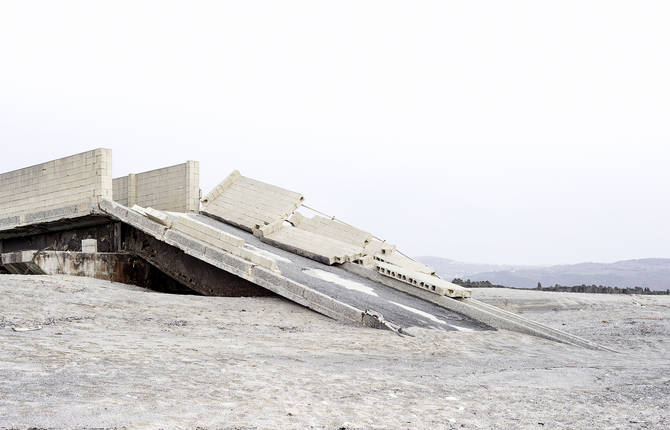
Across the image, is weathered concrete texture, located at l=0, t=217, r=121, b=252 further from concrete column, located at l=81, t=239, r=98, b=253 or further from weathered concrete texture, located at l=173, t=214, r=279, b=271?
weathered concrete texture, located at l=173, t=214, r=279, b=271

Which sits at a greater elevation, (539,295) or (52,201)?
(52,201)

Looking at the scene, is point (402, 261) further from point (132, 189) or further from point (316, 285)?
point (132, 189)

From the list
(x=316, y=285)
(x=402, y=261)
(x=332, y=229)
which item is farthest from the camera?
(x=332, y=229)

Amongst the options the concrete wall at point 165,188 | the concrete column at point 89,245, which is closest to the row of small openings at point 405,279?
the concrete wall at point 165,188

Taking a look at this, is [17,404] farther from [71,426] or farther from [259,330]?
[259,330]

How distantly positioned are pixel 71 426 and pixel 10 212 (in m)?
15.5

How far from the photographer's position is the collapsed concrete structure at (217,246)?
478 inches

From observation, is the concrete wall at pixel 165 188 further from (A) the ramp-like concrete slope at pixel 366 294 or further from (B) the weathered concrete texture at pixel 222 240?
(B) the weathered concrete texture at pixel 222 240

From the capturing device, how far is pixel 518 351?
32.2 feet

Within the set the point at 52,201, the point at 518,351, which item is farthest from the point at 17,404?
the point at 52,201

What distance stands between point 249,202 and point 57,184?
5.05 metres

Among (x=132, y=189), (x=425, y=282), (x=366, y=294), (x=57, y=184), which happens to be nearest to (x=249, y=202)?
(x=132, y=189)

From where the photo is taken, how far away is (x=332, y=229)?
18.6m

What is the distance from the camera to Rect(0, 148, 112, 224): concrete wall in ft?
48.5
